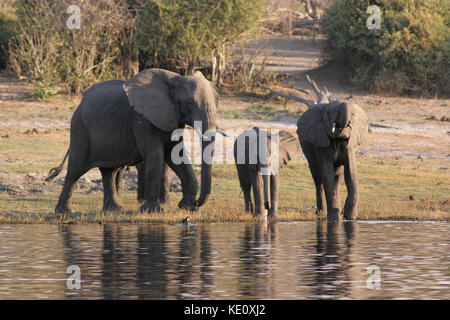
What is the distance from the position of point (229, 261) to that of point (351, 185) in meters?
4.32

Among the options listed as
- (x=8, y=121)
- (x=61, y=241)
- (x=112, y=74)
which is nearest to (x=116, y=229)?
(x=61, y=241)

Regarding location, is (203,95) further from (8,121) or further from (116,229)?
(8,121)

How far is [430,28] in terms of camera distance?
3538 cm

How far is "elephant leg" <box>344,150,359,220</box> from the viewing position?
16.5 meters

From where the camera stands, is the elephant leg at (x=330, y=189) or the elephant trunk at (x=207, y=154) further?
the elephant leg at (x=330, y=189)

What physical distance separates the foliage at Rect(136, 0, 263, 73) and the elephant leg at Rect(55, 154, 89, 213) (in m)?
14.2

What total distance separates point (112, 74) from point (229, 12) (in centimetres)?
429

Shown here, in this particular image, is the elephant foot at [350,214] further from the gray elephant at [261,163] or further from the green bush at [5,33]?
the green bush at [5,33]

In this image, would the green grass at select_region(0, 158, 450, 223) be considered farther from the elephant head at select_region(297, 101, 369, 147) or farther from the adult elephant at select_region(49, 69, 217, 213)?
the elephant head at select_region(297, 101, 369, 147)

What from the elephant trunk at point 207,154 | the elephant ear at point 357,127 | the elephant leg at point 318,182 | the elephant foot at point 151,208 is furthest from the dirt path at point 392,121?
the elephant trunk at point 207,154

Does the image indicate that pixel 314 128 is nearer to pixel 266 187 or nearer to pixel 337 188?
pixel 337 188

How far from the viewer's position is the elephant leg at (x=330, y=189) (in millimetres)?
16562

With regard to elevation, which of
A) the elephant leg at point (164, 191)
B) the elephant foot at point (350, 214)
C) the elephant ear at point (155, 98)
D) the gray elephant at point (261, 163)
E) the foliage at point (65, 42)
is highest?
the foliage at point (65, 42)

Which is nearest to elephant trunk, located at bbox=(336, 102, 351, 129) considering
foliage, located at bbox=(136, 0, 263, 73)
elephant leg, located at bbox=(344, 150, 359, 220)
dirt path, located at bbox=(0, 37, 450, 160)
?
elephant leg, located at bbox=(344, 150, 359, 220)
